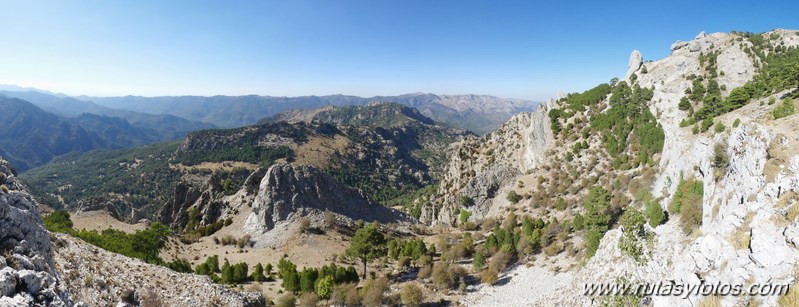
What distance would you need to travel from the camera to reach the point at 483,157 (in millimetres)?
101375

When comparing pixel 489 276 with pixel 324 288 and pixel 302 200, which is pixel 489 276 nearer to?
pixel 324 288

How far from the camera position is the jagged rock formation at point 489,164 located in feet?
263

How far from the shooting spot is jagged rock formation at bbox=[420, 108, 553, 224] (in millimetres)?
80250

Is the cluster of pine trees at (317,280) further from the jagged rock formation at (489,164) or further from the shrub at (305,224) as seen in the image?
the jagged rock formation at (489,164)

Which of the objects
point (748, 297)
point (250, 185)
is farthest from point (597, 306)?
point (250, 185)

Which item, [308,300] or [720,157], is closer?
[720,157]

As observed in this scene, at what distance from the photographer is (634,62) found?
92.8m

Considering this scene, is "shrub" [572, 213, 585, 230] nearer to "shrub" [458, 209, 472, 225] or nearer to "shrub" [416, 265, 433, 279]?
"shrub" [416, 265, 433, 279]

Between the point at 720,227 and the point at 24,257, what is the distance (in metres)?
32.6

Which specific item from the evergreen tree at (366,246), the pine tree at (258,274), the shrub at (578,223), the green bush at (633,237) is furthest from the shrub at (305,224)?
the green bush at (633,237)

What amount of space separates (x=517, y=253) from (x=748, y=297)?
114ft

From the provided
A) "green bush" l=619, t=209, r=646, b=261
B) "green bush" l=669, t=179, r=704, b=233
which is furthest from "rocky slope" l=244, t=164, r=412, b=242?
"green bush" l=669, t=179, r=704, b=233

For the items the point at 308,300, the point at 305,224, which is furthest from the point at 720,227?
the point at 305,224

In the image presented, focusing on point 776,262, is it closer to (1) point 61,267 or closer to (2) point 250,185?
(1) point 61,267
